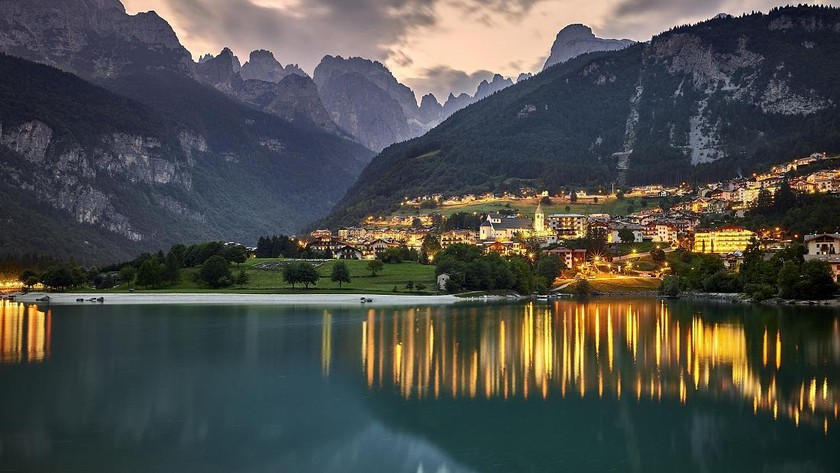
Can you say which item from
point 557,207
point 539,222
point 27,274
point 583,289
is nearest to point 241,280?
point 27,274

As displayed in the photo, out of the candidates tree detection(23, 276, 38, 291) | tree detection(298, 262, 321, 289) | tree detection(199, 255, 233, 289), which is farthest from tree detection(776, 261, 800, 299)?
tree detection(23, 276, 38, 291)

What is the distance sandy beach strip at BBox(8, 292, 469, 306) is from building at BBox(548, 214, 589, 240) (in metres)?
66.7

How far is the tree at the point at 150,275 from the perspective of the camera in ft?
317

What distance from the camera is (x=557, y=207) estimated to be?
6850 inches

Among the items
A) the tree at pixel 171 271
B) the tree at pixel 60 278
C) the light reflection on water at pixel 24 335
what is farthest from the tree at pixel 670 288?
the tree at pixel 60 278

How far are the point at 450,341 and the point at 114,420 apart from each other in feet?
77.7

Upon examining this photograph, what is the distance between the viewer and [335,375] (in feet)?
106

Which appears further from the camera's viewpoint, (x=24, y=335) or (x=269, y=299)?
(x=269, y=299)

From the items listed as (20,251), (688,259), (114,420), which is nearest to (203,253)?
(20,251)

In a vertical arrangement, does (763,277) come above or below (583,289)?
above

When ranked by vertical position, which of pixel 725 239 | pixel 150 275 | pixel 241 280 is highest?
pixel 725 239

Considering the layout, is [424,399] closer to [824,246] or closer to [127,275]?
[824,246]

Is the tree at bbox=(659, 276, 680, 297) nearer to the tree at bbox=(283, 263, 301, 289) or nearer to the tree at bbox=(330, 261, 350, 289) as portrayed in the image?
the tree at bbox=(330, 261, 350, 289)

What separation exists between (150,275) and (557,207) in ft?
351
